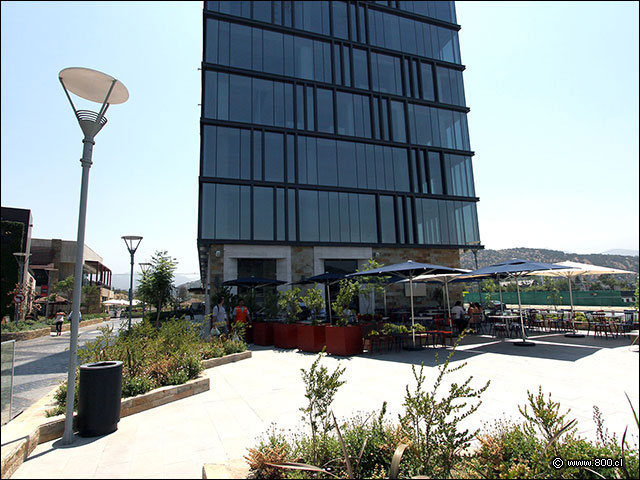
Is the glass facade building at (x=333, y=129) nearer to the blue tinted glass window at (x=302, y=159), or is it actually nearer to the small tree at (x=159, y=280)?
the blue tinted glass window at (x=302, y=159)

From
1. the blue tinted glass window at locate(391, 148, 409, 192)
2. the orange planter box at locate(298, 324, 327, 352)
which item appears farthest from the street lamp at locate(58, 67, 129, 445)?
the blue tinted glass window at locate(391, 148, 409, 192)

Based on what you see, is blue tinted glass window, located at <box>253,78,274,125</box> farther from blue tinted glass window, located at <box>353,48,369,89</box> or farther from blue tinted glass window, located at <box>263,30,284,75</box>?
blue tinted glass window, located at <box>353,48,369,89</box>

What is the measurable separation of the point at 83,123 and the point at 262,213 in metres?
16.7

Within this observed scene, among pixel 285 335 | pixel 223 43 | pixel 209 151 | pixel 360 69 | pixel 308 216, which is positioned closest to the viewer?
pixel 285 335

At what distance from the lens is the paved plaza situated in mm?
3822

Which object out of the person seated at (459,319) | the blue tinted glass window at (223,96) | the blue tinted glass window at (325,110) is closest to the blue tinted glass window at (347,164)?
the blue tinted glass window at (325,110)

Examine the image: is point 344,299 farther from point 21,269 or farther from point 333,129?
point 21,269

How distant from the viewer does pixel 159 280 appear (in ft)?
50.1

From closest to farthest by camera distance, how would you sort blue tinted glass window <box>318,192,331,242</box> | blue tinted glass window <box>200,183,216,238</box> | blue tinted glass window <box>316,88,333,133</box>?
blue tinted glass window <box>200,183,216,238</box>
blue tinted glass window <box>318,192,331,242</box>
blue tinted glass window <box>316,88,333,133</box>

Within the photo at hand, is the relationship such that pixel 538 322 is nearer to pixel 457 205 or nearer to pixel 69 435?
pixel 457 205

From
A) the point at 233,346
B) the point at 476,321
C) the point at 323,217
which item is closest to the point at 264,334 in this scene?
the point at 233,346

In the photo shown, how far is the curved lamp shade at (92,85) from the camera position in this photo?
14.6 feet

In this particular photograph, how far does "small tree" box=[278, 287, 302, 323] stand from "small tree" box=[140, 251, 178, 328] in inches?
228

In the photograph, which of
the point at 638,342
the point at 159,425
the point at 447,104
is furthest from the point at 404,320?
the point at 447,104
